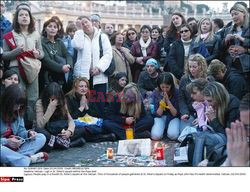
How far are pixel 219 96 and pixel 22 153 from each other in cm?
85

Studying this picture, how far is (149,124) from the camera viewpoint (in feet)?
6.57

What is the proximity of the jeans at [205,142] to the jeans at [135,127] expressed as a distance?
0.26m

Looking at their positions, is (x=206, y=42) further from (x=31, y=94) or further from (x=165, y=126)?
(x=31, y=94)

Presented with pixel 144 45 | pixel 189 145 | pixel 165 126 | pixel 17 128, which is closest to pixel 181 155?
pixel 189 145

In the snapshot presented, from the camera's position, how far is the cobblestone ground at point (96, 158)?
67.1 inches

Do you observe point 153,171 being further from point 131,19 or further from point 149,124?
point 131,19

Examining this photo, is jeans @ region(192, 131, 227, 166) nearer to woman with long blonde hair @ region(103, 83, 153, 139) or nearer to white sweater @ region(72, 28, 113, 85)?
woman with long blonde hair @ region(103, 83, 153, 139)

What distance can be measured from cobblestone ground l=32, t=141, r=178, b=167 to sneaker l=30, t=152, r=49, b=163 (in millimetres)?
21

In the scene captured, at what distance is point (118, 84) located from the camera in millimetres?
2211

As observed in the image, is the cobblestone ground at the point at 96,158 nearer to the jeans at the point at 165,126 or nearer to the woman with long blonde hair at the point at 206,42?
the jeans at the point at 165,126

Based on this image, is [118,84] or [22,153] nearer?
[22,153]
